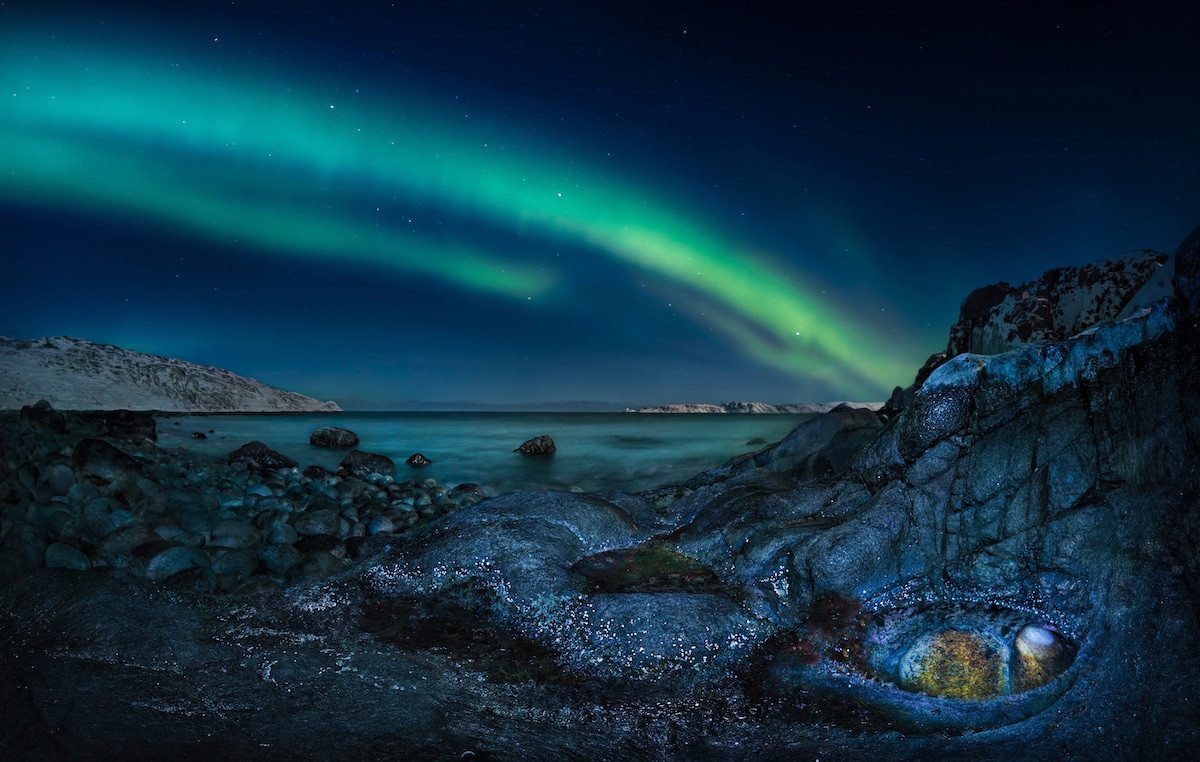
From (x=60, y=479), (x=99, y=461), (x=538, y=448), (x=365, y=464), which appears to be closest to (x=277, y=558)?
(x=60, y=479)

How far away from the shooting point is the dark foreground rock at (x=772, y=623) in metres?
3.43

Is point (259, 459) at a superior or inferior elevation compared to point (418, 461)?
superior

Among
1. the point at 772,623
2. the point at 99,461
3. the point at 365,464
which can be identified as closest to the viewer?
the point at 772,623

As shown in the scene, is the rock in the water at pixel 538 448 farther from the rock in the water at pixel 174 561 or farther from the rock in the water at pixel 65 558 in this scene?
the rock in the water at pixel 65 558

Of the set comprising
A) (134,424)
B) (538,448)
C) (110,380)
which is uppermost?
(134,424)

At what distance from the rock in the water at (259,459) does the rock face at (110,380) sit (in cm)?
4271

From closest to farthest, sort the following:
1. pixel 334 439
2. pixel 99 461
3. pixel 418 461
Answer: pixel 99 461, pixel 418 461, pixel 334 439

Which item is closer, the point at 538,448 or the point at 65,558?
the point at 65,558

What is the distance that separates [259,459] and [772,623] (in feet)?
66.0

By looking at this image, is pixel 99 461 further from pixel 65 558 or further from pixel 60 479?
pixel 65 558

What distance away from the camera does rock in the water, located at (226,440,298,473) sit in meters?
18.5

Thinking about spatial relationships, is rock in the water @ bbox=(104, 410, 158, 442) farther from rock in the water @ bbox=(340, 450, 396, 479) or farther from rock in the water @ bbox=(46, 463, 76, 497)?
rock in the water @ bbox=(46, 463, 76, 497)

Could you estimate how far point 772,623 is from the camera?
509cm

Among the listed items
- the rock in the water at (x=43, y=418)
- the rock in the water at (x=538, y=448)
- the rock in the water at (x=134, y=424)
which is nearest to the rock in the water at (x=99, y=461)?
the rock in the water at (x=43, y=418)
